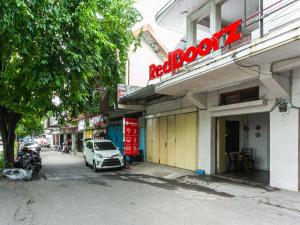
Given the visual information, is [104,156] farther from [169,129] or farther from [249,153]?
[249,153]

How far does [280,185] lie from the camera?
8820 millimetres

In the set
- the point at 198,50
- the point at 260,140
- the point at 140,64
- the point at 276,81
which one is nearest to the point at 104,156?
the point at 198,50

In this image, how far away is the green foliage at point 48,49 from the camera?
7379 millimetres

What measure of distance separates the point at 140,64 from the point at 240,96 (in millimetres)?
11101

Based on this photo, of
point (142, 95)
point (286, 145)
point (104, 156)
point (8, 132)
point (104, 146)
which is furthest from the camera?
point (104, 146)

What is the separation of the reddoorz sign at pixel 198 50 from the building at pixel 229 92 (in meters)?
0.03

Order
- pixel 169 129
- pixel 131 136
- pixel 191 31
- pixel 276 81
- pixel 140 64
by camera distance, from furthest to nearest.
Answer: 1. pixel 140 64
2. pixel 131 136
3. pixel 169 129
4. pixel 191 31
5. pixel 276 81

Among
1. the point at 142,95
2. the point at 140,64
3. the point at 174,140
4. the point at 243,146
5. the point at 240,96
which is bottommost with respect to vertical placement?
the point at 243,146

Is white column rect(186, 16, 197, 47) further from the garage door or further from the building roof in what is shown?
the building roof

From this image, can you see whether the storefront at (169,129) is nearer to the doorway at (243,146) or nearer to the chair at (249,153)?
the doorway at (243,146)

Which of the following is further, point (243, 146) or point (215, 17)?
point (243, 146)

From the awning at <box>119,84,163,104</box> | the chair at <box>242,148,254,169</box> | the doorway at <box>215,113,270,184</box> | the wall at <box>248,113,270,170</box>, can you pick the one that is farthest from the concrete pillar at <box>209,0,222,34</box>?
the chair at <box>242,148,254,169</box>

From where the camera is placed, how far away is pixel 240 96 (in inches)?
440

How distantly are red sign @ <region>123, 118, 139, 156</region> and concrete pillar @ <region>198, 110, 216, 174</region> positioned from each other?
5.14 m
